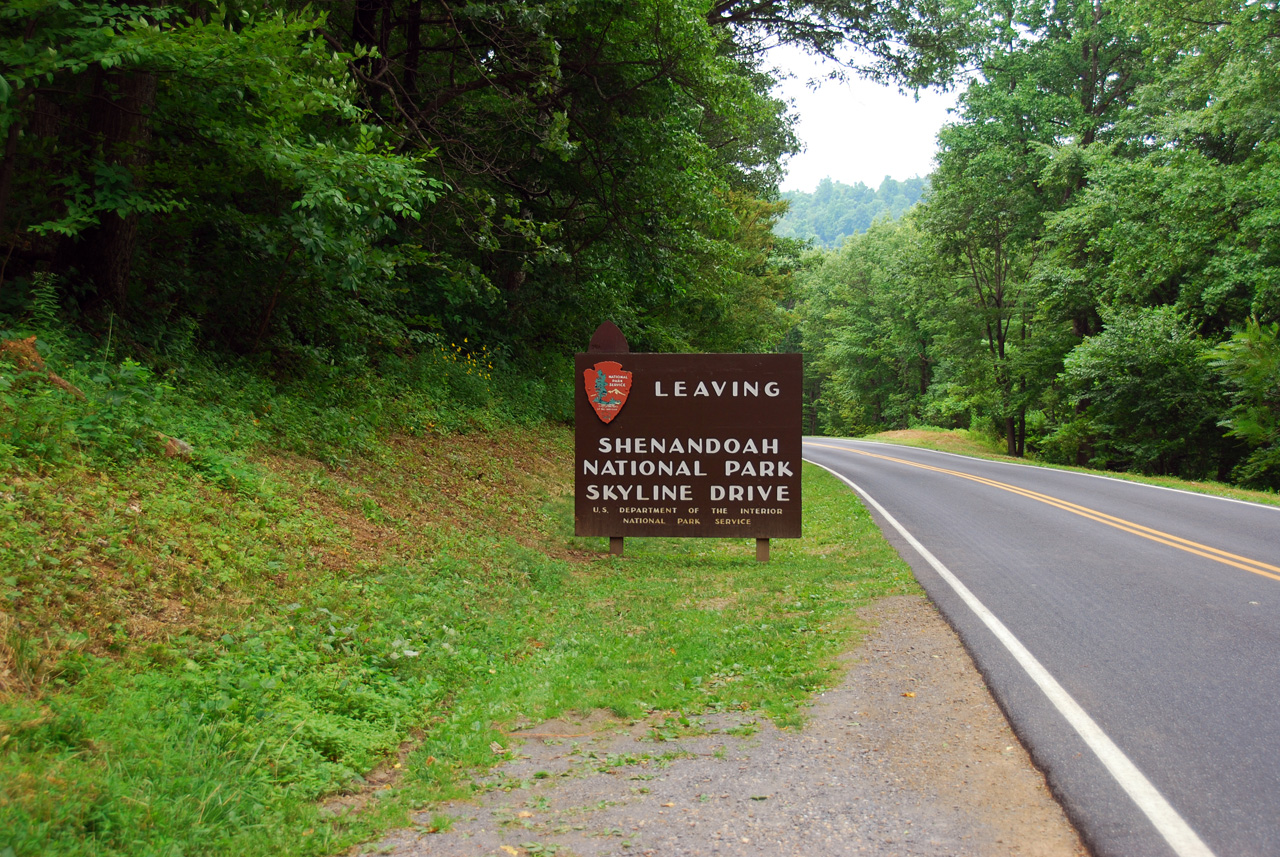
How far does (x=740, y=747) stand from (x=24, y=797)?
10.5ft

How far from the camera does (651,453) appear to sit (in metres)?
10.2

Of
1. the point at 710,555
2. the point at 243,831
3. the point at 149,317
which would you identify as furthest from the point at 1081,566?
the point at 149,317

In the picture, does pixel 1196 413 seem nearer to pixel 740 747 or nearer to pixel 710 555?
pixel 710 555

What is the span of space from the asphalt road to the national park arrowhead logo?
4135 mm

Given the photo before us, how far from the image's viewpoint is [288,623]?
5270mm

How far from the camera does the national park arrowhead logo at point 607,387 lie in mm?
10141

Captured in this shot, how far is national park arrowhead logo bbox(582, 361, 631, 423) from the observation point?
33.3ft

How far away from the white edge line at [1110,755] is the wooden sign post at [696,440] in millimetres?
3391

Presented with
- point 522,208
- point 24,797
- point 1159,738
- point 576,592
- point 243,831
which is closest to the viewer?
point 24,797

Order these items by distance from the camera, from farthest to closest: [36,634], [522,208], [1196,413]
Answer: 1. [1196,413]
2. [522,208]
3. [36,634]

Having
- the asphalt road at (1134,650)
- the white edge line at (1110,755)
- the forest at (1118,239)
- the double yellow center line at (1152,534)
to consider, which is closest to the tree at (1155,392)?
the forest at (1118,239)

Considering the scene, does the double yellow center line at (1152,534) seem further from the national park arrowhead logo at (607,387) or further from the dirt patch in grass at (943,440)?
the dirt patch in grass at (943,440)

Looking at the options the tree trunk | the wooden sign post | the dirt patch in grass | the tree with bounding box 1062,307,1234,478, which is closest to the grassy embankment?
the wooden sign post

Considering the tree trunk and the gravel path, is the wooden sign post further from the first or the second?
the tree trunk
